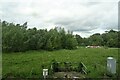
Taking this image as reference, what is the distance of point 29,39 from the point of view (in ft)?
134

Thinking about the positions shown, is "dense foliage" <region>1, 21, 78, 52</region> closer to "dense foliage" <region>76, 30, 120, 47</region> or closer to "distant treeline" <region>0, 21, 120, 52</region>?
"distant treeline" <region>0, 21, 120, 52</region>

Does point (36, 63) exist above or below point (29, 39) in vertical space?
below

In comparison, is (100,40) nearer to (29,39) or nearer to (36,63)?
(29,39)

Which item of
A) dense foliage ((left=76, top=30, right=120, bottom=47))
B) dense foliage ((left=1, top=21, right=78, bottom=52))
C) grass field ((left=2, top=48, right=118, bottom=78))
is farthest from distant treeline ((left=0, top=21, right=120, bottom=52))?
grass field ((left=2, top=48, right=118, bottom=78))

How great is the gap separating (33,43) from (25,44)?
2.55 m

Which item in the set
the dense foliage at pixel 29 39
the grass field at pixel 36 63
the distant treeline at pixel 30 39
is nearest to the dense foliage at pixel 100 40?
the distant treeline at pixel 30 39

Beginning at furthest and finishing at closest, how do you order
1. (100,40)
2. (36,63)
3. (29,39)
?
(100,40), (29,39), (36,63)

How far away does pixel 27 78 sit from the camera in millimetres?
10273

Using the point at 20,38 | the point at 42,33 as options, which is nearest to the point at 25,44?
the point at 20,38

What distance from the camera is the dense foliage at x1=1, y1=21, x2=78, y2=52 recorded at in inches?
1385

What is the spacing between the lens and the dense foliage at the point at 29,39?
3519cm

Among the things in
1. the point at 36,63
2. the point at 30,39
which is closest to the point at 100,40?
the point at 30,39

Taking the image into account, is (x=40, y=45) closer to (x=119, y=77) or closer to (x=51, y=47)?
(x=51, y=47)

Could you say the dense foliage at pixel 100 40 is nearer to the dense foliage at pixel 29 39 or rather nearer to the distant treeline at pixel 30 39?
the distant treeline at pixel 30 39
